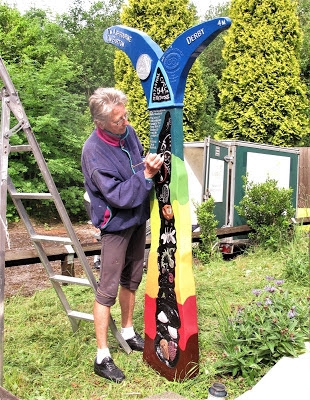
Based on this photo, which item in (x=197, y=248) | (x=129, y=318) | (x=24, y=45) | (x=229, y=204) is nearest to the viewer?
(x=129, y=318)

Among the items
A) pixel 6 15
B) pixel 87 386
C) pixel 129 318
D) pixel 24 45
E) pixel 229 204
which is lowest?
pixel 87 386

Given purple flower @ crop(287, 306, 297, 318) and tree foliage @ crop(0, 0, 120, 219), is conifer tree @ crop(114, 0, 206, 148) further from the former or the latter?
purple flower @ crop(287, 306, 297, 318)

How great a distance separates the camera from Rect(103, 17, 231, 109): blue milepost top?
9.91 feet

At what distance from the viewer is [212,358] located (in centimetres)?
359

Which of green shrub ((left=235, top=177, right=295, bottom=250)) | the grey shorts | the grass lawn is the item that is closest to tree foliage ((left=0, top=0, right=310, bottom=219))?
green shrub ((left=235, top=177, right=295, bottom=250))

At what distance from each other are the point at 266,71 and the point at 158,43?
291cm

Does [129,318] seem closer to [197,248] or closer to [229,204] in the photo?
[197,248]

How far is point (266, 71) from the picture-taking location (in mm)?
12633

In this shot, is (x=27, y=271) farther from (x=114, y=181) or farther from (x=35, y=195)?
(x=114, y=181)

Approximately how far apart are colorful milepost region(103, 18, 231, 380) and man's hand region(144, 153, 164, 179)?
3.4 inches

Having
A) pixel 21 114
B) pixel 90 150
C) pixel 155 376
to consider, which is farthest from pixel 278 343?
pixel 21 114

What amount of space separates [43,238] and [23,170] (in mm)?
7871

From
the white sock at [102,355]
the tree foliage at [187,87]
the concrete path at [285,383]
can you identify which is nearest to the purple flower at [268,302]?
the concrete path at [285,383]

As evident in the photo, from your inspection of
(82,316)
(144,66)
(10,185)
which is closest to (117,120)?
(144,66)
